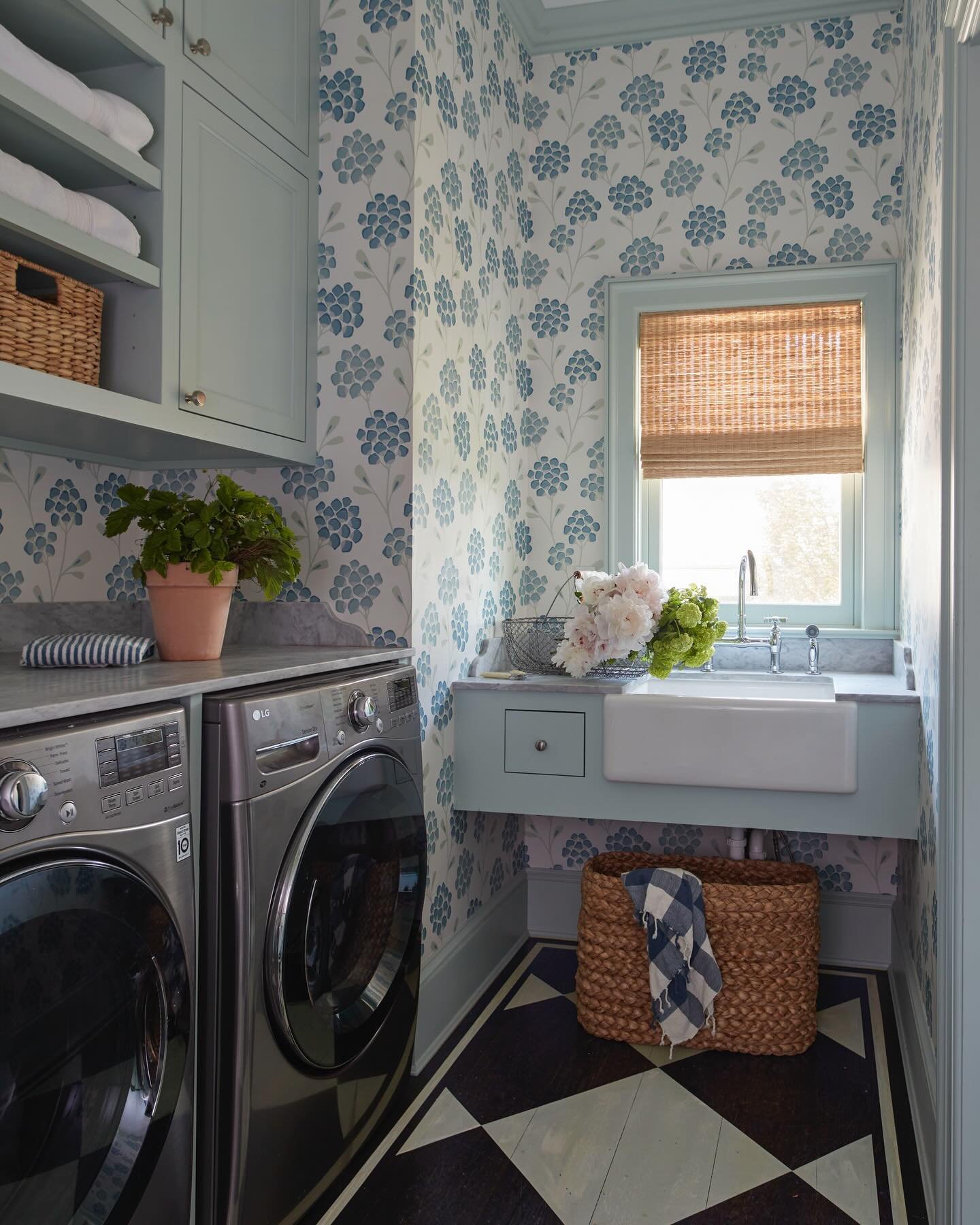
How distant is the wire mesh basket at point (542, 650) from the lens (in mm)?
2637

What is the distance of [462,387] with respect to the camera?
248 cm

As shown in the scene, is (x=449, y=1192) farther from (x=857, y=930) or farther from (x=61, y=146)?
(x=61, y=146)

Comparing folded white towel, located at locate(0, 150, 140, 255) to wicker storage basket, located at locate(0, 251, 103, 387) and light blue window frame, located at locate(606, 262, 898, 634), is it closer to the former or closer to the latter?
wicker storage basket, located at locate(0, 251, 103, 387)

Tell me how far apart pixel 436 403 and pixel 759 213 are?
1.29 meters

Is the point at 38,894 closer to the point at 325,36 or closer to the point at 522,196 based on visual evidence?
the point at 325,36

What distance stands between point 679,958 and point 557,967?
629mm

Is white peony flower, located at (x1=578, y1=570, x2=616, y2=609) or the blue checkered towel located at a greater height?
white peony flower, located at (x1=578, y1=570, x2=616, y2=609)

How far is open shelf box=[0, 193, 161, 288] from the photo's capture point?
1440 millimetres

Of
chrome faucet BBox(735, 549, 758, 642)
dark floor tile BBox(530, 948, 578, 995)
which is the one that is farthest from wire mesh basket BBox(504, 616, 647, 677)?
dark floor tile BBox(530, 948, 578, 995)

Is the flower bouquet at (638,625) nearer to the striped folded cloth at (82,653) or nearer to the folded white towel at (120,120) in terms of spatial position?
the striped folded cloth at (82,653)


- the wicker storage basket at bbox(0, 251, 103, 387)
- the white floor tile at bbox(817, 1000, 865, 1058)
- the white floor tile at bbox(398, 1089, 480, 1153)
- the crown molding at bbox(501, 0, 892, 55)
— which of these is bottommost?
the white floor tile at bbox(398, 1089, 480, 1153)

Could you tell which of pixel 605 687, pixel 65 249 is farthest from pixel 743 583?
pixel 65 249

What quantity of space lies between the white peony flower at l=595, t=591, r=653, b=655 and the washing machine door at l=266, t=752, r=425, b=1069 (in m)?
0.67

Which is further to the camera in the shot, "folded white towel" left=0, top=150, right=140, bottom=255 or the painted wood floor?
the painted wood floor
